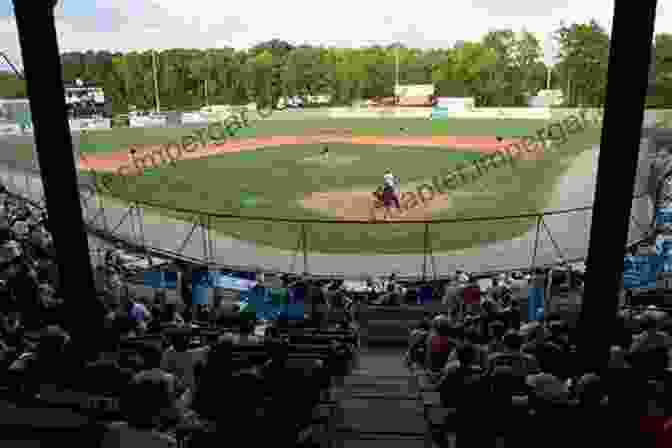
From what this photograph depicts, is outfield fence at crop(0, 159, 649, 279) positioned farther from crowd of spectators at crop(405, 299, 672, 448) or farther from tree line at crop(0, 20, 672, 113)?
tree line at crop(0, 20, 672, 113)

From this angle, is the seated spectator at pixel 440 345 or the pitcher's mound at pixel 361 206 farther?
the pitcher's mound at pixel 361 206

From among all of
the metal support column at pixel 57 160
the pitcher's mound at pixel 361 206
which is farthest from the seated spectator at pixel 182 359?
the pitcher's mound at pixel 361 206

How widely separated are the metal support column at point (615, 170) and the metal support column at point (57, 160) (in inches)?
212

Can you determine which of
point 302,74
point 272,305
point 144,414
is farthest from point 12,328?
point 302,74

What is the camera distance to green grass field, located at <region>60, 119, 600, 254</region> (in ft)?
57.7

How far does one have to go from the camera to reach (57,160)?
644 centimetres

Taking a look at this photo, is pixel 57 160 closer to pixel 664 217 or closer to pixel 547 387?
pixel 547 387

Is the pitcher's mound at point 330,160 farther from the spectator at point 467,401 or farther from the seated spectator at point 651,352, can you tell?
the spectator at point 467,401

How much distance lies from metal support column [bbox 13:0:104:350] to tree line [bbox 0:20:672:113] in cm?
7539

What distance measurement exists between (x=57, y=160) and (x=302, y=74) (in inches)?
3140

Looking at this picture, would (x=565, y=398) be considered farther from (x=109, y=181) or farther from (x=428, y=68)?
(x=428, y=68)

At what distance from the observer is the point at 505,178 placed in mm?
27312

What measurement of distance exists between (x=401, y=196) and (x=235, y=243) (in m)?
8.42

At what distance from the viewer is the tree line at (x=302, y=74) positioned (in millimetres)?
79938
